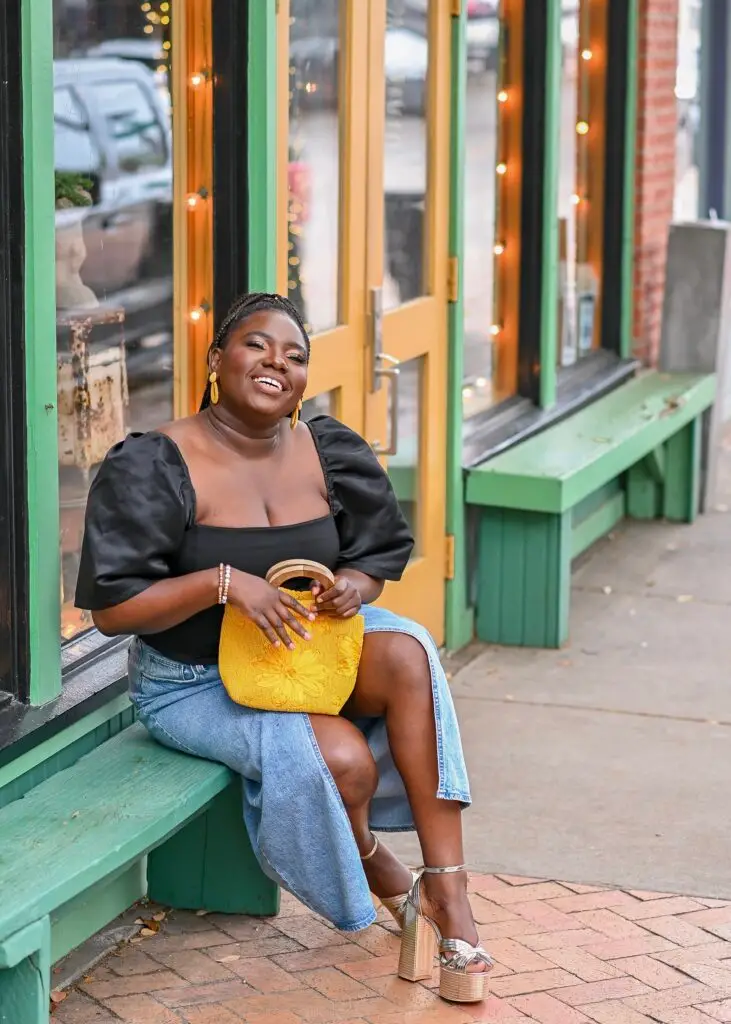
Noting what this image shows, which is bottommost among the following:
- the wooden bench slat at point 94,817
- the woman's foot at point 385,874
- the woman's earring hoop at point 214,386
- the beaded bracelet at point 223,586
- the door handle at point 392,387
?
the woman's foot at point 385,874

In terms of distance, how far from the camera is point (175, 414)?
15.3 feet

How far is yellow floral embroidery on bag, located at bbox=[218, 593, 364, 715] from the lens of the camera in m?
3.63

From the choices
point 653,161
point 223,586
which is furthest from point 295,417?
point 653,161

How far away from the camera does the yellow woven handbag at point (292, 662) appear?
363 centimetres

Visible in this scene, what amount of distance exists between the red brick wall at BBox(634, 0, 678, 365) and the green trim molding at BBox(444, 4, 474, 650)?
2152 millimetres

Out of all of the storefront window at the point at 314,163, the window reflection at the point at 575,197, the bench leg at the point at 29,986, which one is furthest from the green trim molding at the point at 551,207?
the bench leg at the point at 29,986

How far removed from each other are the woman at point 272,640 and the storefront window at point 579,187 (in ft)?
13.5

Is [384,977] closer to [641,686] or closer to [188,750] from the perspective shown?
[188,750]

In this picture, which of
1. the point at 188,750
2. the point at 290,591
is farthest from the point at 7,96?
the point at 188,750

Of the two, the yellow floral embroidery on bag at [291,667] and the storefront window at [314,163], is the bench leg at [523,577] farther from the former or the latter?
the yellow floral embroidery on bag at [291,667]

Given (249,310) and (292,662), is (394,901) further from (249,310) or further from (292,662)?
(249,310)

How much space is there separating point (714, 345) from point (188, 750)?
16.9ft

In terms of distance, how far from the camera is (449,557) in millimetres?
6133

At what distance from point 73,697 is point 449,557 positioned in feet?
8.29
